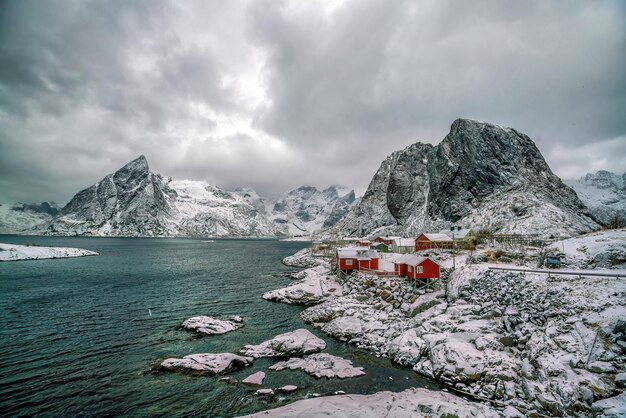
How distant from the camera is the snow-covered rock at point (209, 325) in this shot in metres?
35.2

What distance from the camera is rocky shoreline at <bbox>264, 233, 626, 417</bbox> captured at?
18.9 meters

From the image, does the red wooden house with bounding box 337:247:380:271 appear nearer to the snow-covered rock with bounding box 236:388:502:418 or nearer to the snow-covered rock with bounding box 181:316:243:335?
the snow-covered rock with bounding box 181:316:243:335

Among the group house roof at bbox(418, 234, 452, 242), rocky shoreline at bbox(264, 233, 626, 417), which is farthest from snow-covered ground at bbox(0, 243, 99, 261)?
house roof at bbox(418, 234, 452, 242)

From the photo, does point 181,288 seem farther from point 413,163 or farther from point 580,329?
point 413,163

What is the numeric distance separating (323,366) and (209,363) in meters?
10.9

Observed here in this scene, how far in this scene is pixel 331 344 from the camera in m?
32.6

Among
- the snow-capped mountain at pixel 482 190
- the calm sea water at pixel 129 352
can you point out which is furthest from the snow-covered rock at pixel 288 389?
the snow-capped mountain at pixel 482 190

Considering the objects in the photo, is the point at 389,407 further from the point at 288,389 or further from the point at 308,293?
the point at 308,293

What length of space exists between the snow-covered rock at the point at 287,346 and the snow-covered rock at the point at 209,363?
6.53 feet

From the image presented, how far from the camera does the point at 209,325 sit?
3628cm

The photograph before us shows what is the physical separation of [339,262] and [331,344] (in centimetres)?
2820

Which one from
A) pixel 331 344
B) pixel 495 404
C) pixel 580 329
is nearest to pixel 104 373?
pixel 331 344

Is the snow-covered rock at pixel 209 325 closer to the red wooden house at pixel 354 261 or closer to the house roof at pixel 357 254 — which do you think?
the red wooden house at pixel 354 261

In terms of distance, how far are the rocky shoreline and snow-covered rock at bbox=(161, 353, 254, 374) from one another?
12756 millimetres
